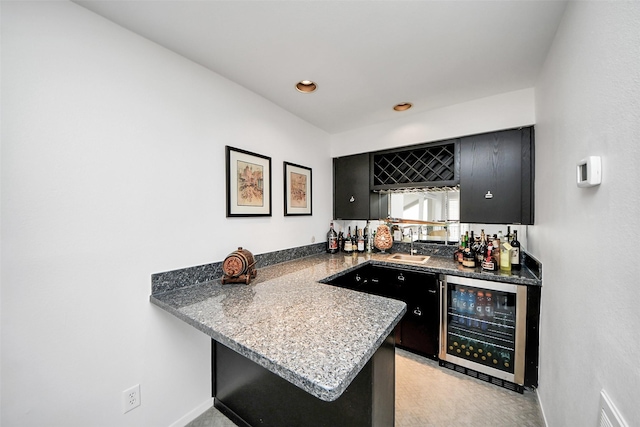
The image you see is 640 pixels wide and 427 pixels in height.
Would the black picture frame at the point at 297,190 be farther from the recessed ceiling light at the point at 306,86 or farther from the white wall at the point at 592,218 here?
the white wall at the point at 592,218

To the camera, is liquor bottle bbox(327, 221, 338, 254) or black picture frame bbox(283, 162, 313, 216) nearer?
black picture frame bbox(283, 162, 313, 216)

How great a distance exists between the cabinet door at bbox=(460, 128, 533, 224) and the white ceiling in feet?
1.35

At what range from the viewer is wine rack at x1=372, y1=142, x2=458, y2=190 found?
232cm

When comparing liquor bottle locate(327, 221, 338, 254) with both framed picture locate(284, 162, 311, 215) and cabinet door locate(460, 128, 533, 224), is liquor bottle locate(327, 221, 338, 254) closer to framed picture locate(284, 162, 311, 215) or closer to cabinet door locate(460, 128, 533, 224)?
framed picture locate(284, 162, 311, 215)

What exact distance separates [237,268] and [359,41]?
5.16 ft

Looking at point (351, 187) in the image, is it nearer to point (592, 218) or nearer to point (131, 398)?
point (592, 218)

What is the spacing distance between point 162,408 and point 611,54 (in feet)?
8.41

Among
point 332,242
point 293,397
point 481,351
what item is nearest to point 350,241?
point 332,242

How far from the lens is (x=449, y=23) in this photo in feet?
4.13

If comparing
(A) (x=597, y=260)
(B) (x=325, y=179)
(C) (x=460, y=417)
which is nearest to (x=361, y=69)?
(B) (x=325, y=179)

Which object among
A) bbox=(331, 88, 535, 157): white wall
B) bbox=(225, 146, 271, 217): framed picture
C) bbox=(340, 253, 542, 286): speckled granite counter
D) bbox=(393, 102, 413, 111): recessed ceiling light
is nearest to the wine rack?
bbox=(331, 88, 535, 157): white wall

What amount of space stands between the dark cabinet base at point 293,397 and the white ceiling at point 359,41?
5.29 ft

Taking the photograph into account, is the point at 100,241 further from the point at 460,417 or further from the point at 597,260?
the point at 460,417

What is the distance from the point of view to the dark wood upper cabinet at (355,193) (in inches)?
108
